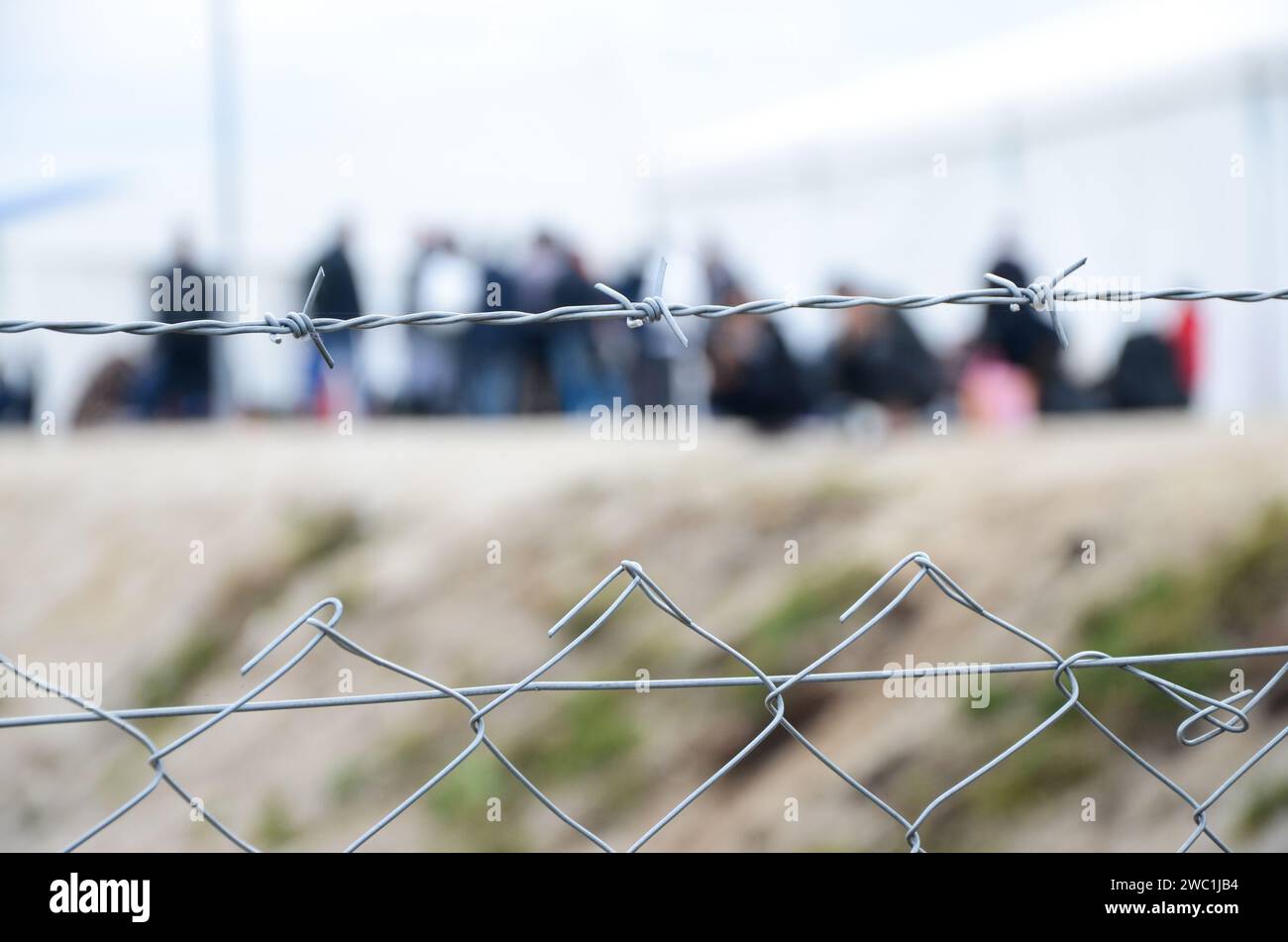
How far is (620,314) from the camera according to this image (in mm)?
1269

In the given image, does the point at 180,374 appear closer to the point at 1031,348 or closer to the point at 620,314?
the point at 1031,348

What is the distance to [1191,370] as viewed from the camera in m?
7.91

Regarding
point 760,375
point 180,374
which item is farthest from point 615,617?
point 180,374

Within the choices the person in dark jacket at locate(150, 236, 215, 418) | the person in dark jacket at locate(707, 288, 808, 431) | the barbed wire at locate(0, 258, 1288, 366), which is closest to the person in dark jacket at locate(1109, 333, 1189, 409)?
the person in dark jacket at locate(707, 288, 808, 431)

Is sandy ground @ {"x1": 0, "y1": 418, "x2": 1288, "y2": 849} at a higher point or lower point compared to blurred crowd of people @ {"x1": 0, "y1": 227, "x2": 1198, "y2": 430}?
A: lower

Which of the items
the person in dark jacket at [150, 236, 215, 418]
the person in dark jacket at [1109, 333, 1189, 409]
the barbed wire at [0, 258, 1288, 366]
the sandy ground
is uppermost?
the person in dark jacket at [150, 236, 215, 418]

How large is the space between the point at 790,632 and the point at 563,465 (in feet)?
7.26

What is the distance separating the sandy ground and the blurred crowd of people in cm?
34

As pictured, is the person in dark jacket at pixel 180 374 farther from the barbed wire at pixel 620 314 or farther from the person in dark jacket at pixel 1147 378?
the barbed wire at pixel 620 314

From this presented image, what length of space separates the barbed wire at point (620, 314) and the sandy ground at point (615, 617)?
318cm

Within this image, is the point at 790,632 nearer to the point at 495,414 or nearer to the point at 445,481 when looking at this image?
the point at 445,481

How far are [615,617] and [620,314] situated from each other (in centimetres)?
484

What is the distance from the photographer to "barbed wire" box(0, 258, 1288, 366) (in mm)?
1235

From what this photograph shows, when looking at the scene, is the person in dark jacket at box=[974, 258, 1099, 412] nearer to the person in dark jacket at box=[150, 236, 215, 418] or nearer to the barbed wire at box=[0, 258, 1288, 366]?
the person in dark jacket at box=[150, 236, 215, 418]
